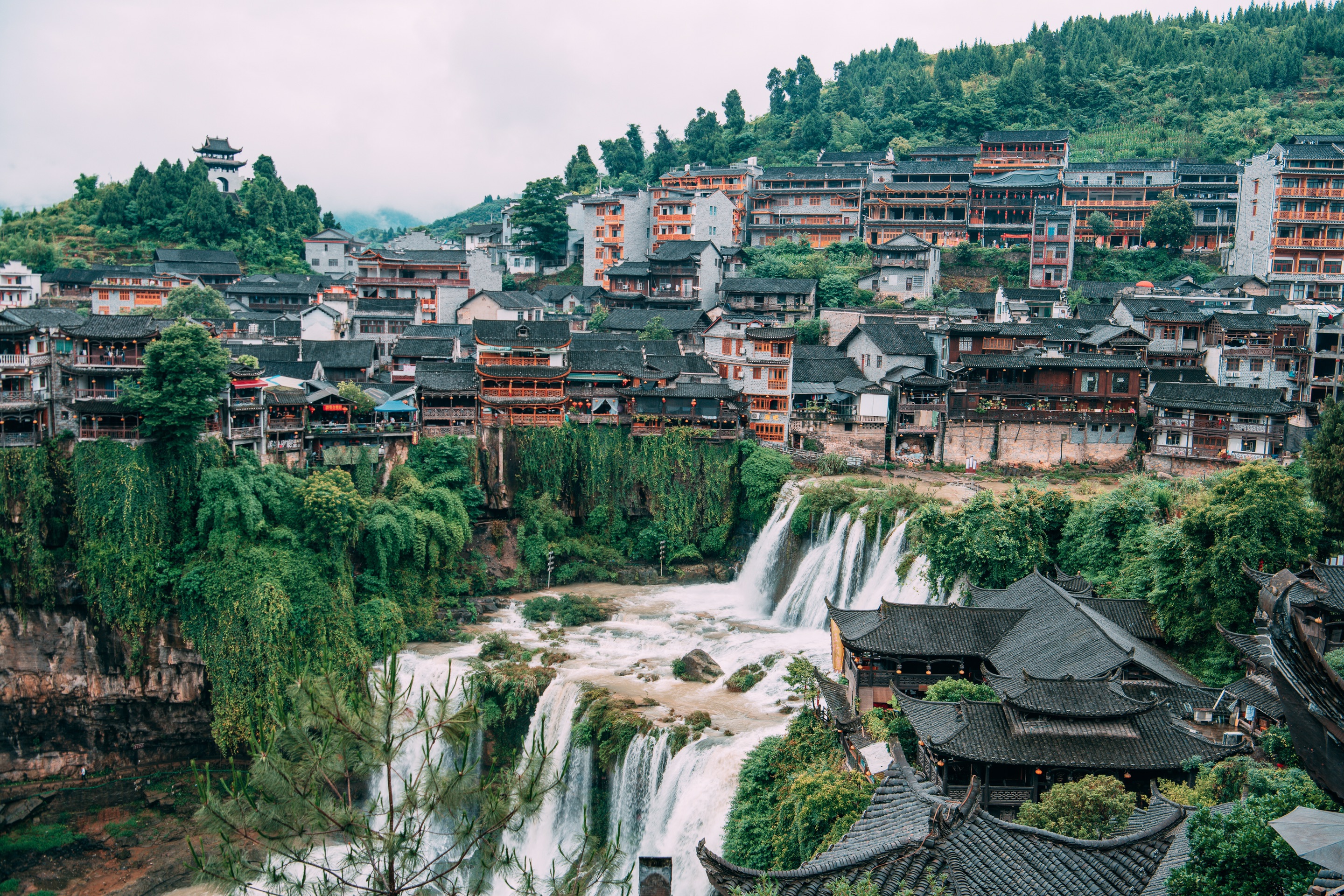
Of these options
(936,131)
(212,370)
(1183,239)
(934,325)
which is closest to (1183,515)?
(934,325)

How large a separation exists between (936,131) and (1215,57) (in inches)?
1181

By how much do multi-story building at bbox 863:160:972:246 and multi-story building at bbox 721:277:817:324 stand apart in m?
10.2

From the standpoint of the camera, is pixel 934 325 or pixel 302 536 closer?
pixel 302 536

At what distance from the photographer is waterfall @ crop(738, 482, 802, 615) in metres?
43.2

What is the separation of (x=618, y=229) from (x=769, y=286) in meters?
16.0

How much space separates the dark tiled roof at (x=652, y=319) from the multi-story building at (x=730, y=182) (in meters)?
14.7

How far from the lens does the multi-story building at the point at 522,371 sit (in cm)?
4978

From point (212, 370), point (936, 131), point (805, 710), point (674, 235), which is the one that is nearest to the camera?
point (805, 710)

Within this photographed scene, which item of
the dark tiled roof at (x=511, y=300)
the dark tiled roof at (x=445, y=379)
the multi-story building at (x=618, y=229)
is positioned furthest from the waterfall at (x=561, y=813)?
the multi-story building at (x=618, y=229)

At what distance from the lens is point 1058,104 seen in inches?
3875

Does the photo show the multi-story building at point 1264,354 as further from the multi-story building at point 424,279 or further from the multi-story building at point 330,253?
the multi-story building at point 330,253

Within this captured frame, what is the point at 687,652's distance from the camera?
3800cm

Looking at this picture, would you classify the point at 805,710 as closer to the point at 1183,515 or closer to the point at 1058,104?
the point at 1183,515

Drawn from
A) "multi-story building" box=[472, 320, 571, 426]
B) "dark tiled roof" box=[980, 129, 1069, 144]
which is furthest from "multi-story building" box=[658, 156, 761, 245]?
"multi-story building" box=[472, 320, 571, 426]
